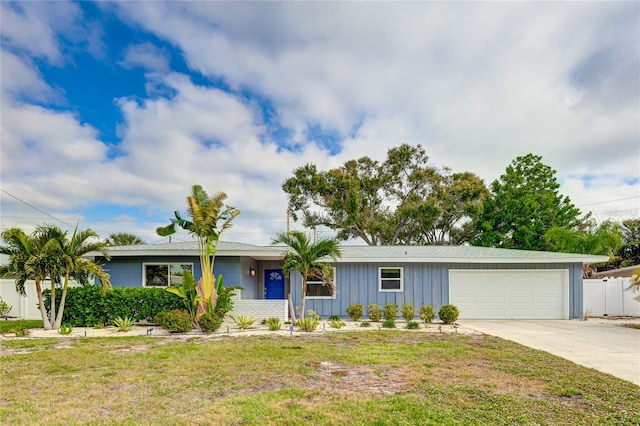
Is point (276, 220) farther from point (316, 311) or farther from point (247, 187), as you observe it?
point (316, 311)

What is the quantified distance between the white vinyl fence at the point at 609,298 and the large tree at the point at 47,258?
709 inches

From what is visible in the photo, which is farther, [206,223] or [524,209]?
[524,209]

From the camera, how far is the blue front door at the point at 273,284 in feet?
54.0

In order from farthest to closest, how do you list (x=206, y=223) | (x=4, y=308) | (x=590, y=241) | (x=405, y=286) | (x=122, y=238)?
(x=122, y=238)
(x=590, y=241)
(x=4, y=308)
(x=405, y=286)
(x=206, y=223)

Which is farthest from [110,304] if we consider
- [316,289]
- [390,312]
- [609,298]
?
[609,298]

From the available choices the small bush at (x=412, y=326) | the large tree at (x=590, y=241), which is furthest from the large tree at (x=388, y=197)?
the small bush at (x=412, y=326)

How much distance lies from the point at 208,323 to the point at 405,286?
283 inches

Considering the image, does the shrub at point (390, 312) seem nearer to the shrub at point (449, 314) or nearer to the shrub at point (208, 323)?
the shrub at point (449, 314)

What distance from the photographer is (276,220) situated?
34062mm

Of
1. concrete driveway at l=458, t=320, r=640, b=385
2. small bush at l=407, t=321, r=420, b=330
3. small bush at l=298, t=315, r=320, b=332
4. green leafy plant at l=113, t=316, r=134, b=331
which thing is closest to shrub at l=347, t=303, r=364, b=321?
small bush at l=407, t=321, r=420, b=330

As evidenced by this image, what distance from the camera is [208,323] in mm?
10445

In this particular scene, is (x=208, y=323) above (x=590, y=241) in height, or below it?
below

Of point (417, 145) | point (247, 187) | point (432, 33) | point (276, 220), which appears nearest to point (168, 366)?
point (432, 33)

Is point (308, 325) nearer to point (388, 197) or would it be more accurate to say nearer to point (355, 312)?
point (355, 312)
